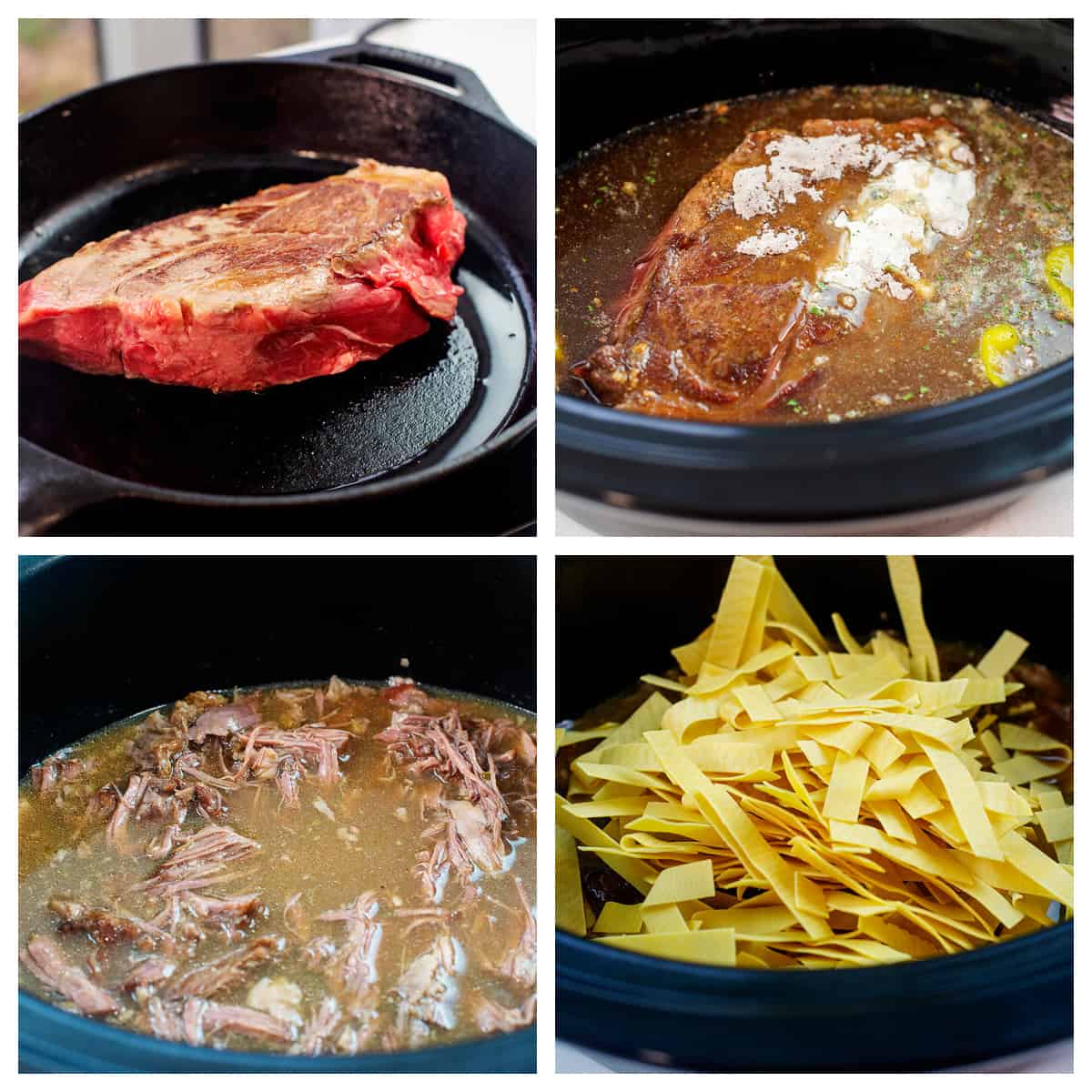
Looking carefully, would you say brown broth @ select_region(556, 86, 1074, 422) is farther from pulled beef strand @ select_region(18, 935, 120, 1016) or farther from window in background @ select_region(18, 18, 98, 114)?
window in background @ select_region(18, 18, 98, 114)

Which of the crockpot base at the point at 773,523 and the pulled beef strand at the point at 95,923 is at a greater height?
the crockpot base at the point at 773,523

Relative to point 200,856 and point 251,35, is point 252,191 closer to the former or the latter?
point 200,856

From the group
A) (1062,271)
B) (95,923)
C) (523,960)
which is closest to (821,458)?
(1062,271)

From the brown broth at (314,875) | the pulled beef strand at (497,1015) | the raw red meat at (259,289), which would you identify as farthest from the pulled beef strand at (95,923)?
the raw red meat at (259,289)

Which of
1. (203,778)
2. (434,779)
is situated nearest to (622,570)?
(434,779)

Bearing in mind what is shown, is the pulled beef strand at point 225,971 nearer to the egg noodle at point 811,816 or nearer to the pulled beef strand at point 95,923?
the pulled beef strand at point 95,923
